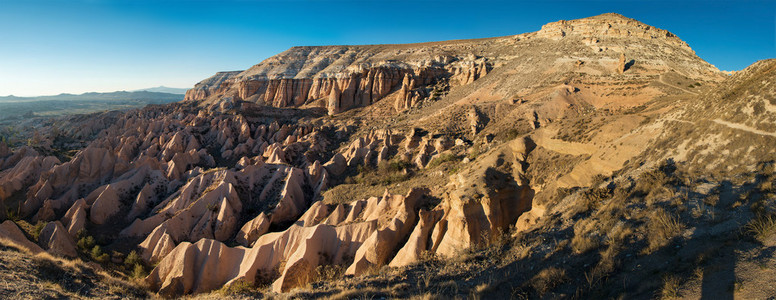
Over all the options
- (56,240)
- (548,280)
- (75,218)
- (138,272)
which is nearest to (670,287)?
(548,280)

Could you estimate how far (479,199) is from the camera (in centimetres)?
1334

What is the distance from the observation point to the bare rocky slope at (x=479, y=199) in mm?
7316

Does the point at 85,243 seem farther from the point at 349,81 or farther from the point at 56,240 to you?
the point at 349,81

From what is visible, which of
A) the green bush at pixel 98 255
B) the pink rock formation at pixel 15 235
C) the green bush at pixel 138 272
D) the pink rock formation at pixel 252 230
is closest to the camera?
the pink rock formation at pixel 15 235

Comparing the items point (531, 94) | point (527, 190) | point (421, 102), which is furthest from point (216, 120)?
point (527, 190)

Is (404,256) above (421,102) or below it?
below

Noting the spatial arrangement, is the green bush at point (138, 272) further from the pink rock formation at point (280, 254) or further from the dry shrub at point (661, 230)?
the dry shrub at point (661, 230)

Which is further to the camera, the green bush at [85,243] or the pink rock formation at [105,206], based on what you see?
the pink rock formation at [105,206]

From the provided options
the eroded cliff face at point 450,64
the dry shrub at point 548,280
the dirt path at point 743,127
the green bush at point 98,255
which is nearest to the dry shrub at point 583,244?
the dry shrub at point 548,280

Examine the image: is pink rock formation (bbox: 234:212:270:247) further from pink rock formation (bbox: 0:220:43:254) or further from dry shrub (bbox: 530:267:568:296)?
dry shrub (bbox: 530:267:568:296)

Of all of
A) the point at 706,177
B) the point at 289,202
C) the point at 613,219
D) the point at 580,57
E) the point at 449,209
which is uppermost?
the point at 580,57

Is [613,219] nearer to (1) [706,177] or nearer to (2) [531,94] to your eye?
(1) [706,177]

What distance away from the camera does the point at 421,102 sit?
52.3 metres

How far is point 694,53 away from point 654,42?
476 centimetres
